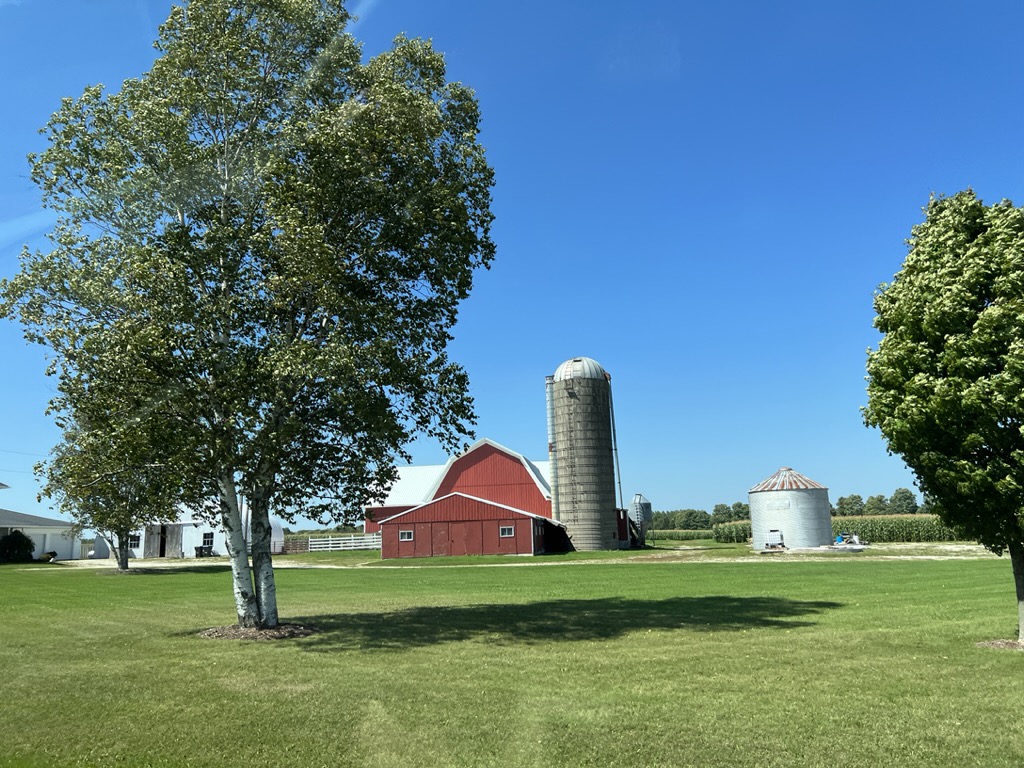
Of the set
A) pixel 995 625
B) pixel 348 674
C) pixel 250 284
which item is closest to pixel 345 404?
pixel 250 284

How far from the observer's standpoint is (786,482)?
190ft

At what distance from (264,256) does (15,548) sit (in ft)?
217

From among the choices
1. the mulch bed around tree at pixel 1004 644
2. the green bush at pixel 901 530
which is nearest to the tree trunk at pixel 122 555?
the mulch bed around tree at pixel 1004 644

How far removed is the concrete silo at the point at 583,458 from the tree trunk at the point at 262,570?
44561 millimetres

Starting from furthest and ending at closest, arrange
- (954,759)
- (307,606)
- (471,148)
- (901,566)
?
(901,566) < (307,606) < (471,148) < (954,759)

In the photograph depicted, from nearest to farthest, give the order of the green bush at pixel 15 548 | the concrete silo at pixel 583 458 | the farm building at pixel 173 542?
the concrete silo at pixel 583 458
the green bush at pixel 15 548
the farm building at pixel 173 542

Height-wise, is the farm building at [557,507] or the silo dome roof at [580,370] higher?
the silo dome roof at [580,370]

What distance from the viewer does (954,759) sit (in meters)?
7.27

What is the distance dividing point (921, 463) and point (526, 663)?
8250mm

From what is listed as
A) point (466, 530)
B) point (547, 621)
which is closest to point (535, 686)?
point (547, 621)

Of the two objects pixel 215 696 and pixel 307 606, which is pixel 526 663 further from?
pixel 307 606

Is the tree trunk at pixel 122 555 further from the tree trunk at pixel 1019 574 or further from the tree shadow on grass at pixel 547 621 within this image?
the tree trunk at pixel 1019 574

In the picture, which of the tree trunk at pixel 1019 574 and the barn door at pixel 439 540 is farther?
the barn door at pixel 439 540

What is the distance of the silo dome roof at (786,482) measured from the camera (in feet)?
188
